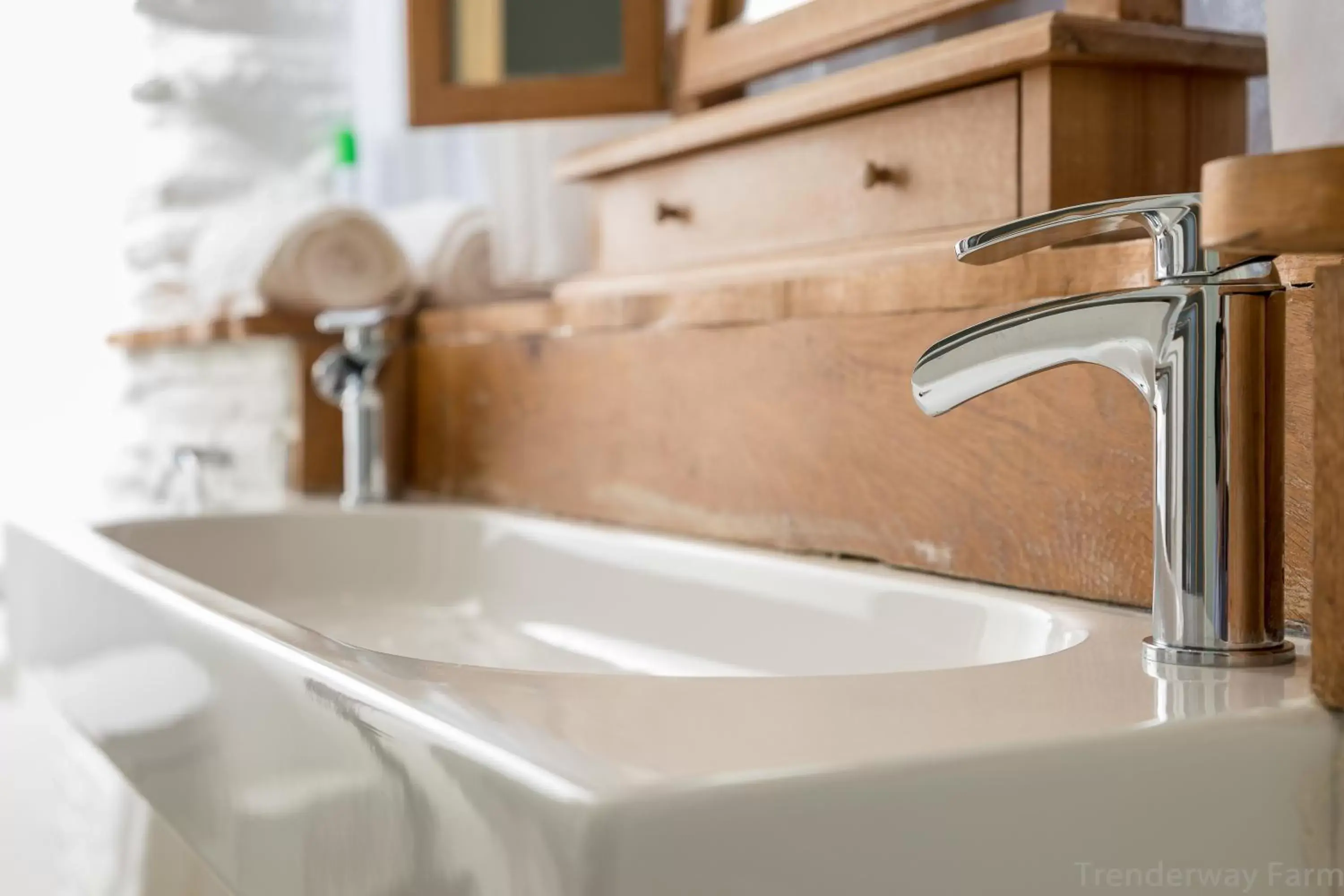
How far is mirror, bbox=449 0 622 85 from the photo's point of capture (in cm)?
129

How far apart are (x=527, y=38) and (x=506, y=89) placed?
5 cm

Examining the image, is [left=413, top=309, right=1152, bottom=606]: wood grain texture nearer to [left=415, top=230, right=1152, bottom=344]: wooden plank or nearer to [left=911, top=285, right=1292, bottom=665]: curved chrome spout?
[left=415, top=230, right=1152, bottom=344]: wooden plank

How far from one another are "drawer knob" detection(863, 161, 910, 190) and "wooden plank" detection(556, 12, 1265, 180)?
0.13ft

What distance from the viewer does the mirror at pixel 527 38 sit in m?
1.29

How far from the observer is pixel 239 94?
6.18ft

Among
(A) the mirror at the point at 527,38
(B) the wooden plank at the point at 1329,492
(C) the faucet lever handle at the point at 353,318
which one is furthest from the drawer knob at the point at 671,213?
(B) the wooden plank at the point at 1329,492

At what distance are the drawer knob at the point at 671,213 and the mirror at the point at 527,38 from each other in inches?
8.1

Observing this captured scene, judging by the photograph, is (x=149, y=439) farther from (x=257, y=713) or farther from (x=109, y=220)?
(x=257, y=713)

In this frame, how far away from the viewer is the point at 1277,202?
38cm

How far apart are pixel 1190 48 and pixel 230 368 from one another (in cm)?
113

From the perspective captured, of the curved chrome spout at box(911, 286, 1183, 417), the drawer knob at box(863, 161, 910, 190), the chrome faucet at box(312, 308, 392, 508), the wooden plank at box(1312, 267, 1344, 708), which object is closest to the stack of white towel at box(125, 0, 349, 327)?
the chrome faucet at box(312, 308, 392, 508)

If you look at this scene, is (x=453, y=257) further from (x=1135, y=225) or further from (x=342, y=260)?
A: (x=1135, y=225)

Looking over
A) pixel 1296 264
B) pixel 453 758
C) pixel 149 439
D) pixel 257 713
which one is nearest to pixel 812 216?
pixel 1296 264

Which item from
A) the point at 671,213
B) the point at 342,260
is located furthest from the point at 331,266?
the point at 671,213
